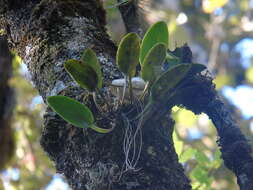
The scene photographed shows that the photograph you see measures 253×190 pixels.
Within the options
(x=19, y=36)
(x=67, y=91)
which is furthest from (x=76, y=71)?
(x=19, y=36)

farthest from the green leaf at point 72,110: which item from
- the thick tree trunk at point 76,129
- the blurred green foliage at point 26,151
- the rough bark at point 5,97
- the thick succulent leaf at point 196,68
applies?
the blurred green foliage at point 26,151

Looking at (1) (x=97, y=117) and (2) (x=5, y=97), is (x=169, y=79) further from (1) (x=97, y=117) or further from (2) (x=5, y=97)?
(2) (x=5, y=97)

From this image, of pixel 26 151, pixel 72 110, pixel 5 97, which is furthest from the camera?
pixel 26 151

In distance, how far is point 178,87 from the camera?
1090mm

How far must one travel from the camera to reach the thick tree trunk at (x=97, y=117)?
1000 mm

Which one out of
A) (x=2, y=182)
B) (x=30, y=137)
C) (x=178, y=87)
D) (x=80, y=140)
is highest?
(x=178, y=87)

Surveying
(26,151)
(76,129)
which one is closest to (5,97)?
(26,151)

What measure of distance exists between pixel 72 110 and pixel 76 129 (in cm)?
8

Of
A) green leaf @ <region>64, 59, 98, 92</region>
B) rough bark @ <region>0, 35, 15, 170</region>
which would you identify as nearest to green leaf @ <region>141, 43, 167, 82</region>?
green leaf @ <region>64, 59, 98, 92</region>

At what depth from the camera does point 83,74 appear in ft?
3.31

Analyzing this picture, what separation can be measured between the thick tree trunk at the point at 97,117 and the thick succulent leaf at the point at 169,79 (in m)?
0.04

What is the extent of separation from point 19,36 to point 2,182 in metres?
2.33

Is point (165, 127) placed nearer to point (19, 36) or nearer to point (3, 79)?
point (19, 36)

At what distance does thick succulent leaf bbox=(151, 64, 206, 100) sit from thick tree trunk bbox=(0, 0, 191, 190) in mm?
87
